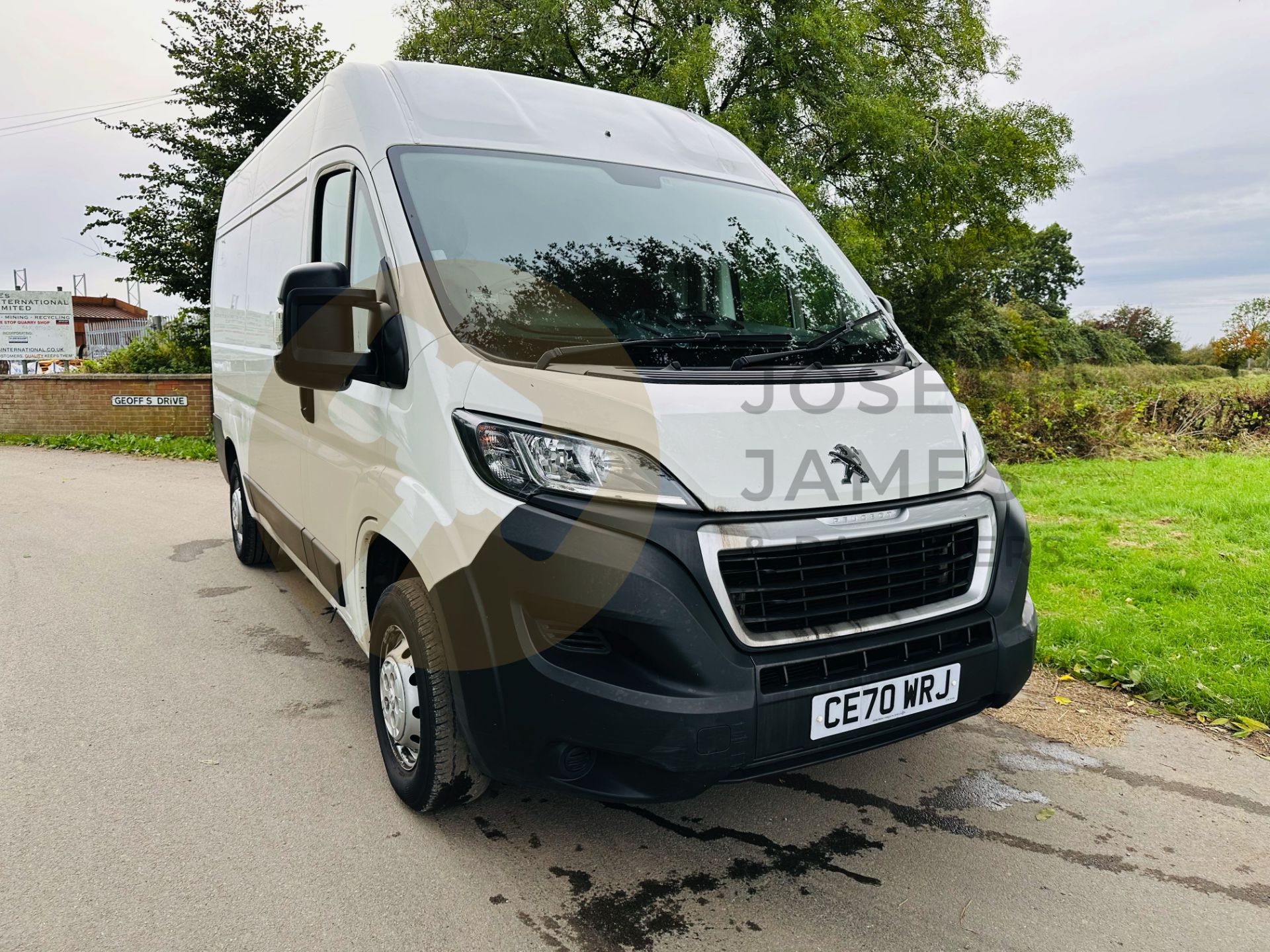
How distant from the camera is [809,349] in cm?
299

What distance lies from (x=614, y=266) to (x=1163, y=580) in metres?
4.40

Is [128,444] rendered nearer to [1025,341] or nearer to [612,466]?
[612,466]

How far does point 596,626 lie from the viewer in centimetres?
239

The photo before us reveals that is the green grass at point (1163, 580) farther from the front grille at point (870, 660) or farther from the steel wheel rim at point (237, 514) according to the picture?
the steel wheel rim at point (237, 514)

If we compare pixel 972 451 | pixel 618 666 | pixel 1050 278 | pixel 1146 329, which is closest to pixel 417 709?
Result: pixel 618 666

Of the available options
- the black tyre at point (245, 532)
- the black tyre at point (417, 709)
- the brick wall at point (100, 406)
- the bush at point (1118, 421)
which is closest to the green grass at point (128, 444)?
the brick wall at point (100, 406)

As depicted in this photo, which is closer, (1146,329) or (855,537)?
(855,537)

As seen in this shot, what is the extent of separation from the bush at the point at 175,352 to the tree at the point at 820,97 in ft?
21.2

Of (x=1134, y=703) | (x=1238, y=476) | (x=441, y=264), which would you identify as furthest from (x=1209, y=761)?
(x=1238, y=476)

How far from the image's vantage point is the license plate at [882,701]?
8.27 ft

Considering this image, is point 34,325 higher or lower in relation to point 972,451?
higher

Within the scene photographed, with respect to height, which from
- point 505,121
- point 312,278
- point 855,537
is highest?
point 505,121

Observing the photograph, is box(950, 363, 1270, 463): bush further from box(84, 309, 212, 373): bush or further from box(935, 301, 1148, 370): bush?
box(84, 309, 212, 373): bush

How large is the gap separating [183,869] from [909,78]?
1907 centimetres
